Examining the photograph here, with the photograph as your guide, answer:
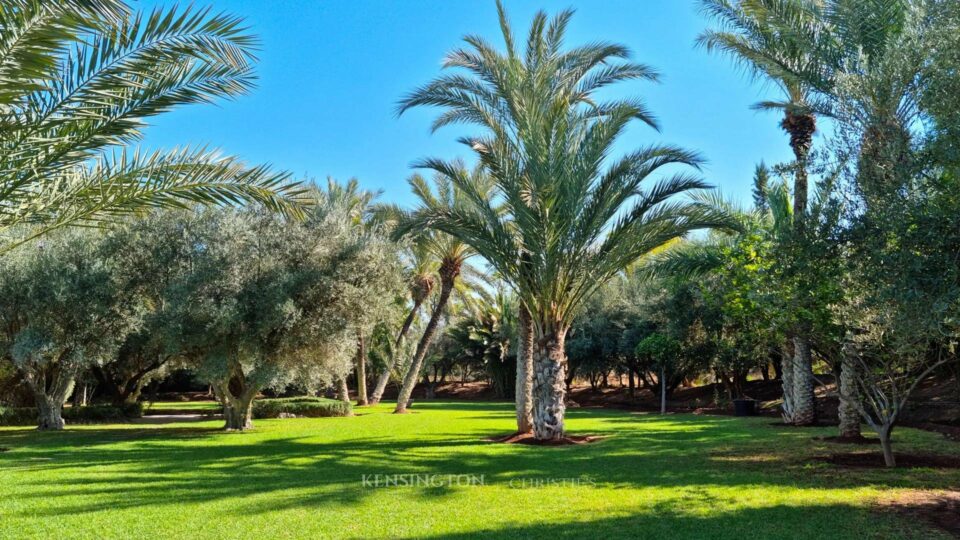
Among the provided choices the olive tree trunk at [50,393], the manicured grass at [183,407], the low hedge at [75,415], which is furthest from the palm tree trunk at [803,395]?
the manicured grass at [183,407]

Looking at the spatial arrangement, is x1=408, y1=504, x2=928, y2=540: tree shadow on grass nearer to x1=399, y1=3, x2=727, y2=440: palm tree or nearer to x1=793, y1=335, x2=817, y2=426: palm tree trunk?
x1=399, y1=3, x2=727, y2=440: palm tree

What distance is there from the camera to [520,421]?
15.2 metres

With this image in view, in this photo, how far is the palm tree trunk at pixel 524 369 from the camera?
15.2 m

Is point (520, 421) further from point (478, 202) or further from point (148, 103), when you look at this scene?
point (148, 103)

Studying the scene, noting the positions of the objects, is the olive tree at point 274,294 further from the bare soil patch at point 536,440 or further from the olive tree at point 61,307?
the bare soil patch at point 536,440

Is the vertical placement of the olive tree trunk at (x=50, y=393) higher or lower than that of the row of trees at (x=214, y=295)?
lower

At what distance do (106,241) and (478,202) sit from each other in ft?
39.1

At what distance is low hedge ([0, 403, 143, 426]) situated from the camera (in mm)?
21531

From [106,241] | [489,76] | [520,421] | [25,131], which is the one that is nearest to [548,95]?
[489,76]

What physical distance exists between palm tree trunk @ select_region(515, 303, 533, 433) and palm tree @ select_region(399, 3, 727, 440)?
1.59 metres

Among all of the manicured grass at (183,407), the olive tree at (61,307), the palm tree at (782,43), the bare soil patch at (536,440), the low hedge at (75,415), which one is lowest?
the manicured grass at (183,407)

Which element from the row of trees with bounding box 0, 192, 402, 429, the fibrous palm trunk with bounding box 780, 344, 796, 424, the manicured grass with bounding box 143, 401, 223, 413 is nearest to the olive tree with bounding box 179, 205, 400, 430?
the row of trees with bounding box 0, 192, 402, 429

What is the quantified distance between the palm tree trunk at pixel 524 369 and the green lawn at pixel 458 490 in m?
1.75

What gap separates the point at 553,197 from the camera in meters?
12.6
